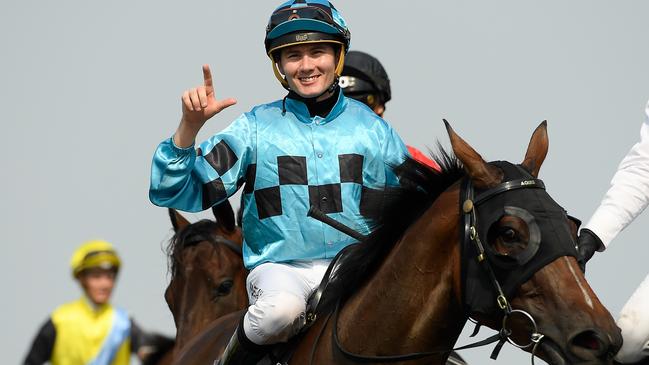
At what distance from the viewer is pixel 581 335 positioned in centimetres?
384

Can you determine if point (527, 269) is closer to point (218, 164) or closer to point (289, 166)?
point (289, 166)

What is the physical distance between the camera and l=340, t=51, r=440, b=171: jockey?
906 centimetres

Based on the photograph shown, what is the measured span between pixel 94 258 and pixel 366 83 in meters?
2.62

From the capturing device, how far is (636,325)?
4621 millimetres

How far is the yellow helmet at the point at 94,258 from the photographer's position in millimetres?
7441

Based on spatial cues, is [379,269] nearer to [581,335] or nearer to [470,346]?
[470,346]

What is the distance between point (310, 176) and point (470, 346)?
111 cm

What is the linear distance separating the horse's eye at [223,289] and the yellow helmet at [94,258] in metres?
0.64

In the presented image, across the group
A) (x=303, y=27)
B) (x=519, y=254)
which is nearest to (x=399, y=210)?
(x=519, y=254)

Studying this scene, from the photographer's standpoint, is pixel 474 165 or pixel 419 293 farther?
pixel 419 293

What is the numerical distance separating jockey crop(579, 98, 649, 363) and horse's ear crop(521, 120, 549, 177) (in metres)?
0.41

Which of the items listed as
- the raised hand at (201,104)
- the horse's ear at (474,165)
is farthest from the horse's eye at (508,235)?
the raised hand at (201,104)

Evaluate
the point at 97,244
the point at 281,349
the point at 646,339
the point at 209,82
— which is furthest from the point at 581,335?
the point at 97,244

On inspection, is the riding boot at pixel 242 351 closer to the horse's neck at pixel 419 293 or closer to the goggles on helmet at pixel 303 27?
the horse's neck at pixel 419 293
